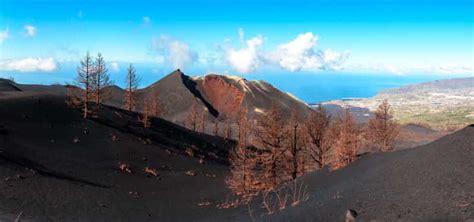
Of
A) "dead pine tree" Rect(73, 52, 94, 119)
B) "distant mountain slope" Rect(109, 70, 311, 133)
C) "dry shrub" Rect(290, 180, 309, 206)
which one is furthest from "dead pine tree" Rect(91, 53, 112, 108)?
"distant mountain slope" Rect(109, 70, 311, 133)

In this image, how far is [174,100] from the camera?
14500 centimetres

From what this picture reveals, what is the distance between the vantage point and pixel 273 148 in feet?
113

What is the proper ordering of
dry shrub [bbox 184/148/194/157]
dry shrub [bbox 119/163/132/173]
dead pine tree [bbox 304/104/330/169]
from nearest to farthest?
dry shrub [bbox 119/163/132/173], dead pine tree [bbox 304/104/330/169], dry shrub [bbox 184/148/194/157]

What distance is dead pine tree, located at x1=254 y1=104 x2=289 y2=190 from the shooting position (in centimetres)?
3381

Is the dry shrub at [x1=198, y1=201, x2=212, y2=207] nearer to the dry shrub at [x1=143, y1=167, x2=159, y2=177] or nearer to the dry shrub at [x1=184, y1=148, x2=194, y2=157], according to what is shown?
the dry shrub at [x1=143, y1=167, x2=159, y2=177]

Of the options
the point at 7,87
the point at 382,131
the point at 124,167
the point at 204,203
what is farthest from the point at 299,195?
the point at 7,87

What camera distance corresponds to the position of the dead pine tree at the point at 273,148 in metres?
33.8

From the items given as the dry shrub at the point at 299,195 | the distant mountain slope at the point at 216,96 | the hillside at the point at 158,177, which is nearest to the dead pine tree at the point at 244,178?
the hillside at the point at 158,177

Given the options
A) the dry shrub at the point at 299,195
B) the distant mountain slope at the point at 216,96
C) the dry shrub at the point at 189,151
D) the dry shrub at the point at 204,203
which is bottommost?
the dry shrub at the point at 204,203

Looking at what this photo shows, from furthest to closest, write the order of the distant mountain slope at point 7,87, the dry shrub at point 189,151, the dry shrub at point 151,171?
the distant mountain slope at point 7,87, the dry shrub at point 189,151, the dry shrub at point 151,171

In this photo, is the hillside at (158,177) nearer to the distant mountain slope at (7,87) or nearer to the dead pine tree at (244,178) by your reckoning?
the dead pine tree at (244,178)

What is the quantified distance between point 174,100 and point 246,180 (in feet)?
375

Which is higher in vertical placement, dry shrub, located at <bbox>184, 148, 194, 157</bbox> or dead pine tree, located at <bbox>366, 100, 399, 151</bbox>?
dead pine tree, located at <bbox>366, 100, 399, 151</bbox>

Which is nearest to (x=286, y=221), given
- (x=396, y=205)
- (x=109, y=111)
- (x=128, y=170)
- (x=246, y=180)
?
(x=396, y=205)
